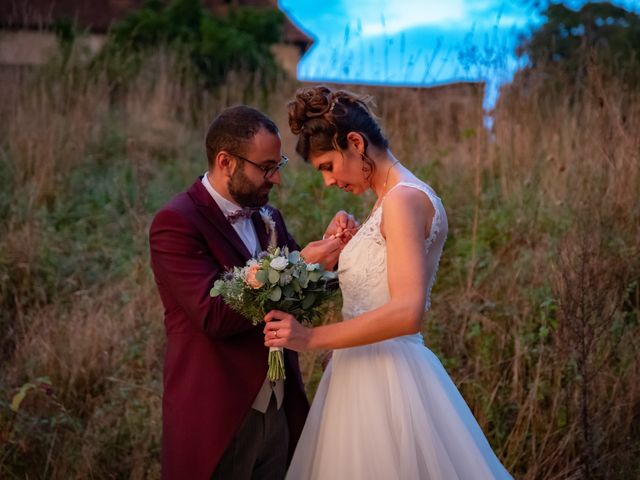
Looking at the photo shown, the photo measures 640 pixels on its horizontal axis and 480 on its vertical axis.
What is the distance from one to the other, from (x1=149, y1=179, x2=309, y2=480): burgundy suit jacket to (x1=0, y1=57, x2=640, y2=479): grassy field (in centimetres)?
180

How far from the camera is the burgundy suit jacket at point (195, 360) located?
3170 millimetres

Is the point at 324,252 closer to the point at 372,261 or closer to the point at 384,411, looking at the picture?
the point at 372,261

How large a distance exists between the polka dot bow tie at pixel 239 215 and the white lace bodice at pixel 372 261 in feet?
1.59

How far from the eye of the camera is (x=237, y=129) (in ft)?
11.2

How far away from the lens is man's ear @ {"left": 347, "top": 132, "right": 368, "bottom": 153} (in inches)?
122

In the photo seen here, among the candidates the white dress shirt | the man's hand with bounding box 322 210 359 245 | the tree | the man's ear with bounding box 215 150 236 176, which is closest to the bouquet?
the man's hand with bounding box 322 210 359 245

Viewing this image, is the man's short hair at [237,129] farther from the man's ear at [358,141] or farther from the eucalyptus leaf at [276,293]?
the eucalyptus leaf at [276,293]

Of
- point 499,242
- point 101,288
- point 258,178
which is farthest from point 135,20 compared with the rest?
point 258,178

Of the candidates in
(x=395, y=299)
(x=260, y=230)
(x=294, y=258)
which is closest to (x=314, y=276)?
(x=294, y=258)

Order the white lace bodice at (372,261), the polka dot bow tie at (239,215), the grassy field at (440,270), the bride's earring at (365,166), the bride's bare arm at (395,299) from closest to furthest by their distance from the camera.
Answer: the bride's bare arm at (395,299) → the white lace bodice at (372,261) → the bride's earring at (365,166) → the polka dot bow tie at (239,215) → the grassy field at (440,270)

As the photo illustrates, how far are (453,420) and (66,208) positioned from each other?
5.52 metres

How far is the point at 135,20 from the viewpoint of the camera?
46.2 feet

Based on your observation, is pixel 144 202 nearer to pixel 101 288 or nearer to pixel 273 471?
pixel 101 288

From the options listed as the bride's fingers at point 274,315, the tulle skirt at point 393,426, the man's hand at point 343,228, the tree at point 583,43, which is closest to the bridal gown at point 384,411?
the tulle skirt at point 393,426
